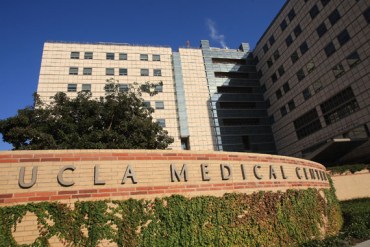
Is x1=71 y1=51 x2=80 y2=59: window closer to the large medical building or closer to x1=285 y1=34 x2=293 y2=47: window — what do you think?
the large medical building

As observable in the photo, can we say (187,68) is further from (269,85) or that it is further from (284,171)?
(284,171)

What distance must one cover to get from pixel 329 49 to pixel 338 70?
340 centimetres

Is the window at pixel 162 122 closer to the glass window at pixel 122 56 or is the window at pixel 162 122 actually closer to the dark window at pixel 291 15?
the glass window at pixel 122 56

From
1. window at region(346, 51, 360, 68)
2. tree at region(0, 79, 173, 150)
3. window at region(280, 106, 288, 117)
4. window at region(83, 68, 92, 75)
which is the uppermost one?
window at region(83, 68, 92, 75)

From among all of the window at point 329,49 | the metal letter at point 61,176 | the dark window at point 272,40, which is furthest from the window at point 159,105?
the metal letter at point 61,176

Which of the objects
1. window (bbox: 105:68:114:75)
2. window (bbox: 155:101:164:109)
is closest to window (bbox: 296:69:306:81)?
window (bbox: 155:101:164:109)

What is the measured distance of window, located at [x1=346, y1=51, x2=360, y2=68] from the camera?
31.3 m

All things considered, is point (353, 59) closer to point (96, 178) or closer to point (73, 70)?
point (96, 178)

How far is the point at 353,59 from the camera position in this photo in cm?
3189

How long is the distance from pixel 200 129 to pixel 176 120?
4.60 meters

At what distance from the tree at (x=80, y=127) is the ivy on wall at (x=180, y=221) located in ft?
40.1

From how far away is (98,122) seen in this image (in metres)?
21.0

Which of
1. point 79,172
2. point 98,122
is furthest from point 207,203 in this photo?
point 98,122

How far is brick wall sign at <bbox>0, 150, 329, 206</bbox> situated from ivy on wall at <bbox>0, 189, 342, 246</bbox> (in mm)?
262
